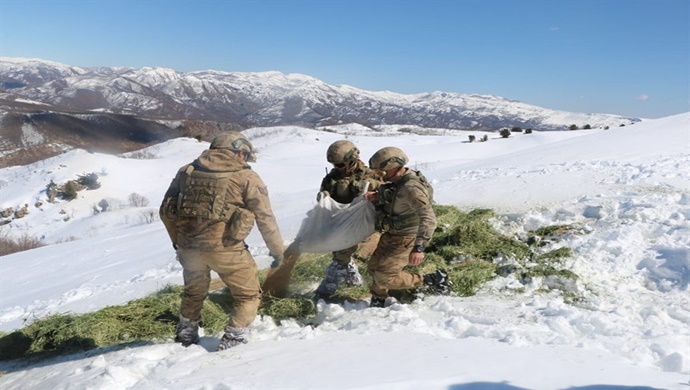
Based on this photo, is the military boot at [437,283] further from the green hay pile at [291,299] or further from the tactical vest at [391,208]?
the tactical vest at [391,208]

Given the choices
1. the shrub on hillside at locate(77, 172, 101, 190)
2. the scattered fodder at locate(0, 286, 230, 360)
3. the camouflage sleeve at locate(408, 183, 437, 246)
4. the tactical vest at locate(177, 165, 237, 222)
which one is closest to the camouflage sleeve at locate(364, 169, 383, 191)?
the camouflage sleeve at locate(408, 183, 437, 246)

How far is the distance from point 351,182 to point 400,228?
98 centimetres

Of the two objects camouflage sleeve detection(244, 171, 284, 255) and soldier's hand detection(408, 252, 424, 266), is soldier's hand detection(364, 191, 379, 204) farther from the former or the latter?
camouflage sleeve detection(244, 171, 284, 255)

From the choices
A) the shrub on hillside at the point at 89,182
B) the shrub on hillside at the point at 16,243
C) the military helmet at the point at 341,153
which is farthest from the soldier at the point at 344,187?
the shrub on hillside at the point at 89,182

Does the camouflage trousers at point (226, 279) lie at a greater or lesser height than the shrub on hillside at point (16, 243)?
greater

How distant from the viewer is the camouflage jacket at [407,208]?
443cm

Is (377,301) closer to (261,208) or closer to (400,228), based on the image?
(400,228)

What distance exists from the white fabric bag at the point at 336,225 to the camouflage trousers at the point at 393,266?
0.33m

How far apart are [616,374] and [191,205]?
3188 mm

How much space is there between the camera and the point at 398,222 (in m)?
4.63

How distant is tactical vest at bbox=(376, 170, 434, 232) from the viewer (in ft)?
15.1

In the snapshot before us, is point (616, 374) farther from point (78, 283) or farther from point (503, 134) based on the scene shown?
point (503, 134)

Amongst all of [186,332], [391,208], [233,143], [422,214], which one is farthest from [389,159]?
[186,332]

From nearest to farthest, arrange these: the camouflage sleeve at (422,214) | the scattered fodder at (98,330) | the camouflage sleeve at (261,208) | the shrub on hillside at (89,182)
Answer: the camouflage sleeve at (261,208), the camouflage sleeve at (422,214), the scattered fodder at (98,330), the shrub on hillside at (89,182)
